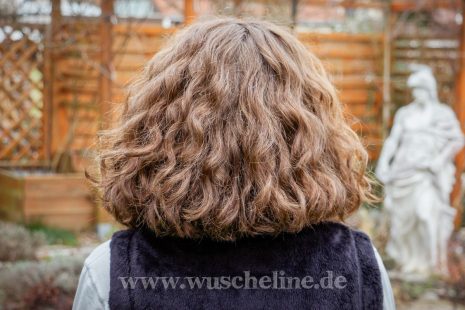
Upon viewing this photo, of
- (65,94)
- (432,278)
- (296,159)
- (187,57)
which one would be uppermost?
(187,57)

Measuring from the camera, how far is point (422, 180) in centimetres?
636

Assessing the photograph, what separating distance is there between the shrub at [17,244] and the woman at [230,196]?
4502 mm

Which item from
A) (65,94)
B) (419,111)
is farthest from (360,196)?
(65,94)

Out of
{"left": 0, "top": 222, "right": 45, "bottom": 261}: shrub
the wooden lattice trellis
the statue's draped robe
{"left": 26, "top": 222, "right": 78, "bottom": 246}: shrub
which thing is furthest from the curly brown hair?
the wooden lattice trellis

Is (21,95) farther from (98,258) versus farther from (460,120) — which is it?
(98,258)

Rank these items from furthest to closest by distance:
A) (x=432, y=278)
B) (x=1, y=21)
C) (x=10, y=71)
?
(x=10, y=71)
(x=1, y=21)
(x=432, y=278)

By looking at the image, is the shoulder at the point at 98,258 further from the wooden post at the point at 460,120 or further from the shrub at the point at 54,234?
the wooden post at the point at 460,120

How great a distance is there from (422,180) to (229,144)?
5.45 m

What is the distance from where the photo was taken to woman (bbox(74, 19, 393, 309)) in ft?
3.88

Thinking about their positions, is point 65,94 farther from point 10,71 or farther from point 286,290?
point 286,290

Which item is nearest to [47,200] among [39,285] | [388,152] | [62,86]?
[62,86]

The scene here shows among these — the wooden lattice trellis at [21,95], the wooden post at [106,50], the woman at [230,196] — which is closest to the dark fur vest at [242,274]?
the woman at [230,196]

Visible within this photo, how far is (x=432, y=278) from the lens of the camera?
6.00 meters

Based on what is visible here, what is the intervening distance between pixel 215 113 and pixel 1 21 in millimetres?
7258
